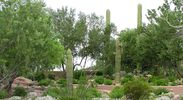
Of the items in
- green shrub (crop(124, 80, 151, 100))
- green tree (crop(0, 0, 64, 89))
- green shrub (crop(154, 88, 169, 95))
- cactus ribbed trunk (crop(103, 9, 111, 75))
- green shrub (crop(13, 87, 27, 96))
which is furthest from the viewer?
cactus ribbed trunk (crop(103, 9, 111, 75))

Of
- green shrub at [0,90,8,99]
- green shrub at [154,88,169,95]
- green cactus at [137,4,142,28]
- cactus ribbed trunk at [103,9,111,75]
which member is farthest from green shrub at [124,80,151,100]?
green cactus at [137,4,142,28]

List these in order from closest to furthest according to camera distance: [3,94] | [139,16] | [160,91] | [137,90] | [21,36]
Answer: [137,90] < [21,36] < [160,91] < [3,94] < [139,16]

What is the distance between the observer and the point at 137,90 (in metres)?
19.8

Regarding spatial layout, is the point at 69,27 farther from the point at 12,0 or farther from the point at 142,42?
the point at 12,0

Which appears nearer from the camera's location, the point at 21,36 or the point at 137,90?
the point at 137,90

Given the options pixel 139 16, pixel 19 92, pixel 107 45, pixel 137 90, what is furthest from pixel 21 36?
pixel 139 16

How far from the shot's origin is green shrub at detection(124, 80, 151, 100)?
1980 cm

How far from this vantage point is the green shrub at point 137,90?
1980 centimetres

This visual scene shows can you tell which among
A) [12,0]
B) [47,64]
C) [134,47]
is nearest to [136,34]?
[134,47]

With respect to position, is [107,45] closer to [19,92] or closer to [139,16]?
[139,16]

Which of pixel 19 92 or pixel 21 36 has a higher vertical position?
pixel 21 36

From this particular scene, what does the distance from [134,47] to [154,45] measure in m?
3.63

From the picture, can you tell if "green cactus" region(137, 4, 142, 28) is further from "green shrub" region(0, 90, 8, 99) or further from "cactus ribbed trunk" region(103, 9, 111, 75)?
"green shrub" region(0, 90, 8, 99)

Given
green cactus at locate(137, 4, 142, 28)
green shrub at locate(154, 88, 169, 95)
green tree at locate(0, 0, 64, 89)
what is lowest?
green shrub at locate(154, 88, 169, 95)
